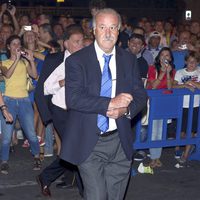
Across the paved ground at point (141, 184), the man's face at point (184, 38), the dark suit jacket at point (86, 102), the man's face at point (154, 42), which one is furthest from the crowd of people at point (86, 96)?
the man's face at point (184, 38)

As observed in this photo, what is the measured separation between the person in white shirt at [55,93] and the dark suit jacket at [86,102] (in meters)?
1.49

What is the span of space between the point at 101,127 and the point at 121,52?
706 mm

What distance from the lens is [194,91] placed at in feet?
29.2

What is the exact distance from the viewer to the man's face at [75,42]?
6930mm

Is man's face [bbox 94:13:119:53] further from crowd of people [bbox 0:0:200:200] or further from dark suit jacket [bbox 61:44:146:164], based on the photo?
dark suit jacket [bbox 61:44:146:164]

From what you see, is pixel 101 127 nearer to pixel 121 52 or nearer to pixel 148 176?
pixel 121 52

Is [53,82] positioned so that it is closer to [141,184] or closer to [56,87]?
[56,87]

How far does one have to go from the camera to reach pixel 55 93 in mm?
6980

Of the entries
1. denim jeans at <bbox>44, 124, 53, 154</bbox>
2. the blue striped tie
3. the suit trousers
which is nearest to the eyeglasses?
the blue striped tie

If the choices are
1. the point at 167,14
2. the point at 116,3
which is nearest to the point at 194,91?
the point at 167,14

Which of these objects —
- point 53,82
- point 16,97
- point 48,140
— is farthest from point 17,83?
point 53,82

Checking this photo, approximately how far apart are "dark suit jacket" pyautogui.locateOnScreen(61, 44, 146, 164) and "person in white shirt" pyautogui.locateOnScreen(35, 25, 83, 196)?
1.49m

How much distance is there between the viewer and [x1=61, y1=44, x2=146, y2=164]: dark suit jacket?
5270mm

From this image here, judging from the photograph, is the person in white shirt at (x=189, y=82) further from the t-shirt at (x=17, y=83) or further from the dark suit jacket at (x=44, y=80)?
the dark suit jacket at (x=44, y=80)
